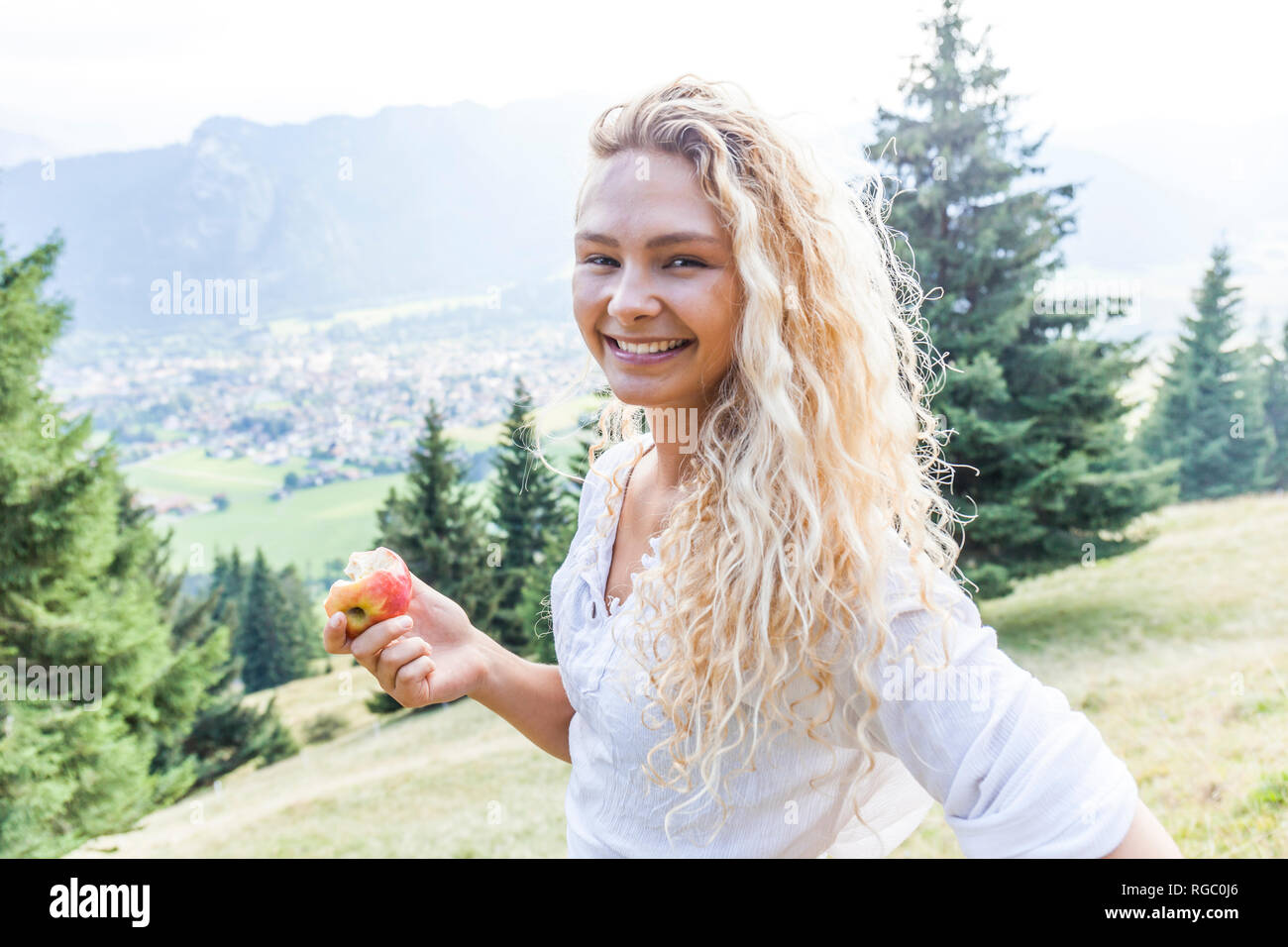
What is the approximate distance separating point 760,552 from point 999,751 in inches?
19.0

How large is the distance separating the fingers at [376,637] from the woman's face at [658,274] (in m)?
0.64

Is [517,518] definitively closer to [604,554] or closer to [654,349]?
[604,554]

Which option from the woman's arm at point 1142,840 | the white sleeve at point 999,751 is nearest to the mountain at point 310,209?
the white sleeve at point 999,751

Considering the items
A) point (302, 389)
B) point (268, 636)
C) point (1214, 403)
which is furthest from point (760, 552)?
point (302, 389)

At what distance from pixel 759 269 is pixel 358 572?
1136 mm

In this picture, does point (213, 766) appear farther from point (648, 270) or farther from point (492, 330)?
point (492, 330)

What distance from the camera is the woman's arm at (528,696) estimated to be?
2080mm

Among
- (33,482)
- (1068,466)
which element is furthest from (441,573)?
(1068,466)

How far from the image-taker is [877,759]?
170 cm

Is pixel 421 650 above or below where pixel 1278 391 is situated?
above

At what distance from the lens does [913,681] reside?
1.30 metres

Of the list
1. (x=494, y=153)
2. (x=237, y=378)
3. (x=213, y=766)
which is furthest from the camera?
(x=494, y=153)

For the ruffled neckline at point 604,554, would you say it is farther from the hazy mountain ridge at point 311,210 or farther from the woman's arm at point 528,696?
the hazy mountain ridge at point 311,210
